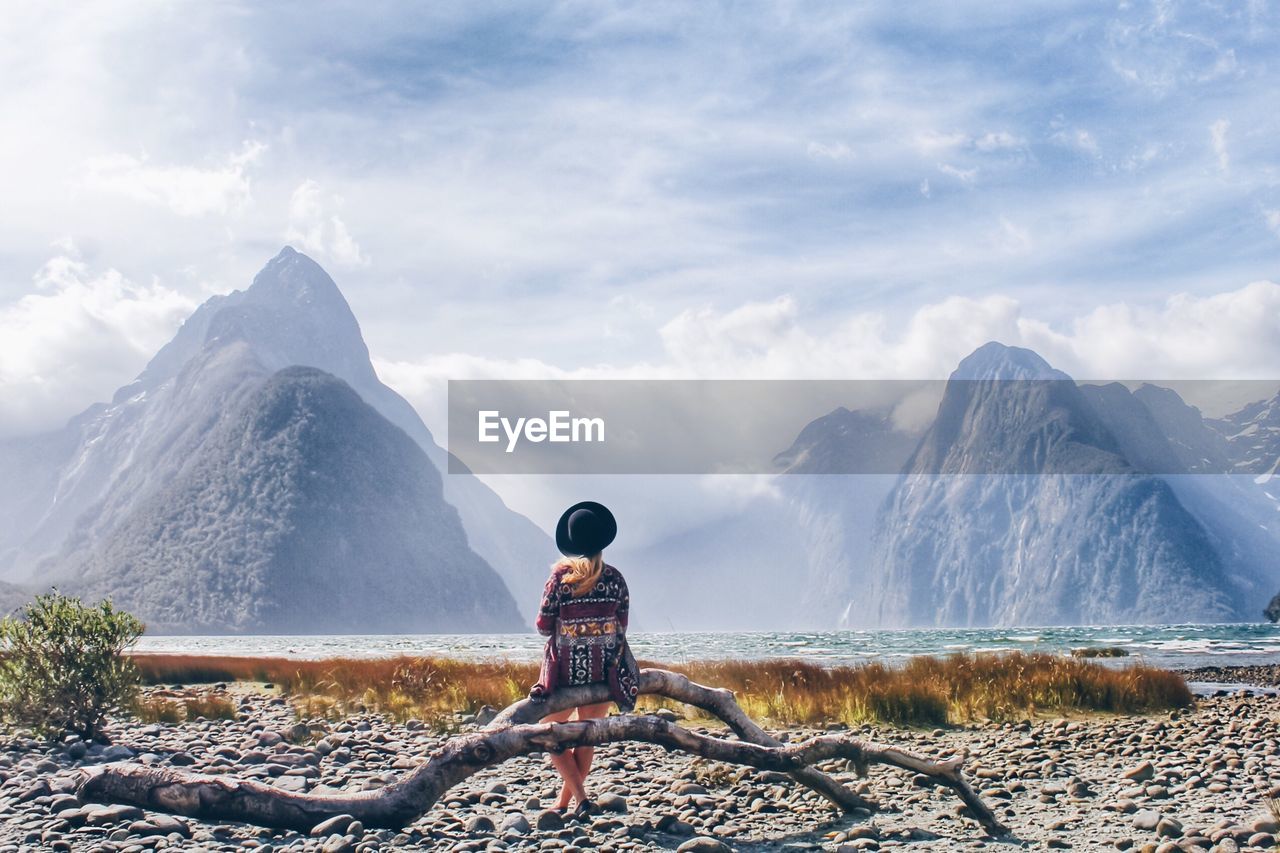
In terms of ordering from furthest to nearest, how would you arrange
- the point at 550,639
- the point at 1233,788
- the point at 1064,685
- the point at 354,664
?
the point at 354,664 → the point at 1064,685 → the point at 1233,788 → the point at 550,639

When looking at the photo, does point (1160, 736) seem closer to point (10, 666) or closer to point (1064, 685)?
point (1064, 685)

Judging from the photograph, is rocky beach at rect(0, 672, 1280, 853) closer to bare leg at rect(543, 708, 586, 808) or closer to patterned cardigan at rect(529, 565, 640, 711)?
bare leg at rect(543, 708, 586, 808)

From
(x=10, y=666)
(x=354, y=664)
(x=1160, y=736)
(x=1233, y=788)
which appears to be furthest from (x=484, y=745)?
(x=354, y=664)

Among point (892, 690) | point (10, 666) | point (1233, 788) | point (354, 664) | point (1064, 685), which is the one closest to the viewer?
point (1233, 788)

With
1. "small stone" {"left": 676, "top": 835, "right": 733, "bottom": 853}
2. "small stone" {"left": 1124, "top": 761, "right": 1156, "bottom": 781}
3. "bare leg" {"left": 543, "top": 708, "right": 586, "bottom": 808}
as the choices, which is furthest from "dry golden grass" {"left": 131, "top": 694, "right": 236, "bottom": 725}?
"small stone" {"left": 1124, "top": 761, "right": 1156, "bottom": 781}

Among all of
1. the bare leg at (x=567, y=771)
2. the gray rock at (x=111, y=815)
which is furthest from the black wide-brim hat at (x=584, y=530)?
the gray rock at (x=111, y=815)

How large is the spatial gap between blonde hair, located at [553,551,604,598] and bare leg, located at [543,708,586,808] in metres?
1.10

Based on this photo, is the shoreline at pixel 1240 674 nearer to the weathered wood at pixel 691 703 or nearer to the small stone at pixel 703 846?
the weathered wood at pixel 691 703

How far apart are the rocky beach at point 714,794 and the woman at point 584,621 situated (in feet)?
3.63

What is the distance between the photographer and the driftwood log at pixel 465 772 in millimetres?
7770

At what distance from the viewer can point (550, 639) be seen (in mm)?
8305

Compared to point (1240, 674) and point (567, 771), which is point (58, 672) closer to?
point (567, 771)

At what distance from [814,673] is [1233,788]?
29.2ft

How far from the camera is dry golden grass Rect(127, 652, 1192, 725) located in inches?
597
